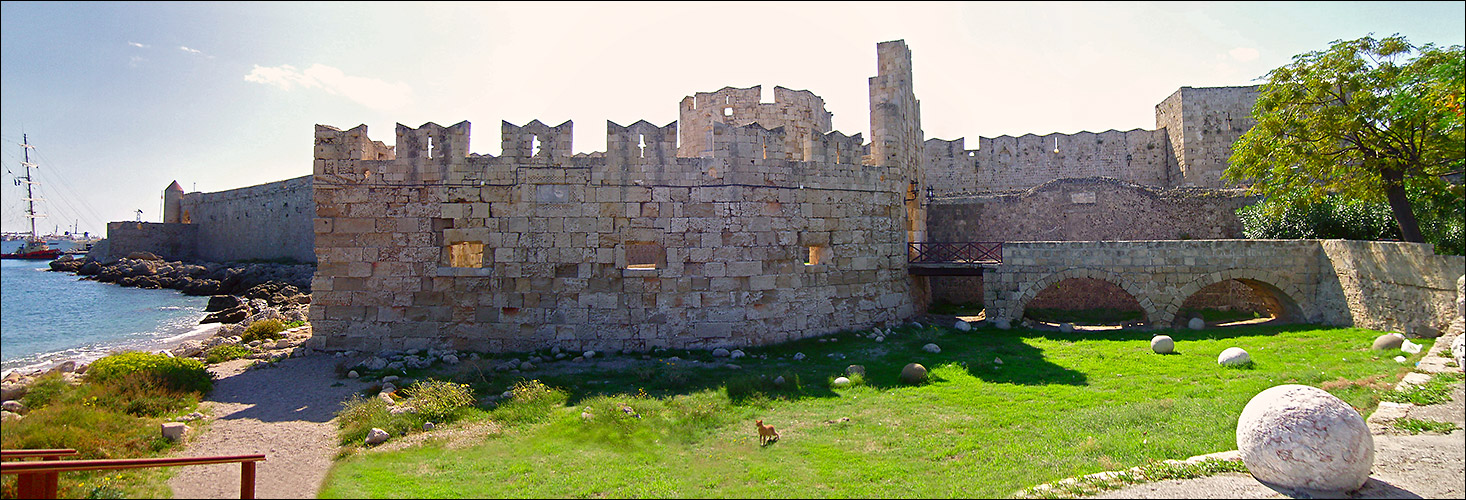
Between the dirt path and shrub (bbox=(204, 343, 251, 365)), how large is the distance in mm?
302

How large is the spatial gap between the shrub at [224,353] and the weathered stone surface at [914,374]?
1256cm

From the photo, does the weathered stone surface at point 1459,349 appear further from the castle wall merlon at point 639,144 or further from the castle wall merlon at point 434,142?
the castle wall merlon at point 434,142

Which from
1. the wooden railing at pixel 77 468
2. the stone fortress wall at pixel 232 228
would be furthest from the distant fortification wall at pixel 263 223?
the wooden railing at pixel 77 468

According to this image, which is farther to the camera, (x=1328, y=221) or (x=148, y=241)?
(x=148, y=241)

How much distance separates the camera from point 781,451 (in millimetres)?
6953

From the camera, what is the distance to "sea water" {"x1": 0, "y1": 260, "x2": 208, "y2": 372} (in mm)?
7121

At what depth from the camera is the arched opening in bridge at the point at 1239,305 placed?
47.4 feet

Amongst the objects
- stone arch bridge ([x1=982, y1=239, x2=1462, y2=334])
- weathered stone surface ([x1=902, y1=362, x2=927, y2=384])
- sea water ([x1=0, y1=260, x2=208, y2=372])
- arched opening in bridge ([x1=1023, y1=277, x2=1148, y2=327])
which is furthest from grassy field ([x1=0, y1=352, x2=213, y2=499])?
arched opening in bridge ([x1=1023, y1=277, x2=1148, y2=327])

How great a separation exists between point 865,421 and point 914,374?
2382 mm

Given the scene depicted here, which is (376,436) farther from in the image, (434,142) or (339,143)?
(339,143)

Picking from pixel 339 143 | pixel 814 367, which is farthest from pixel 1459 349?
pixel 339 143

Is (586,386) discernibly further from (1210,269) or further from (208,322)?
(208,322)

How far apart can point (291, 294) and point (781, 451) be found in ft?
73.5

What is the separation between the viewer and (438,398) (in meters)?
8.76
